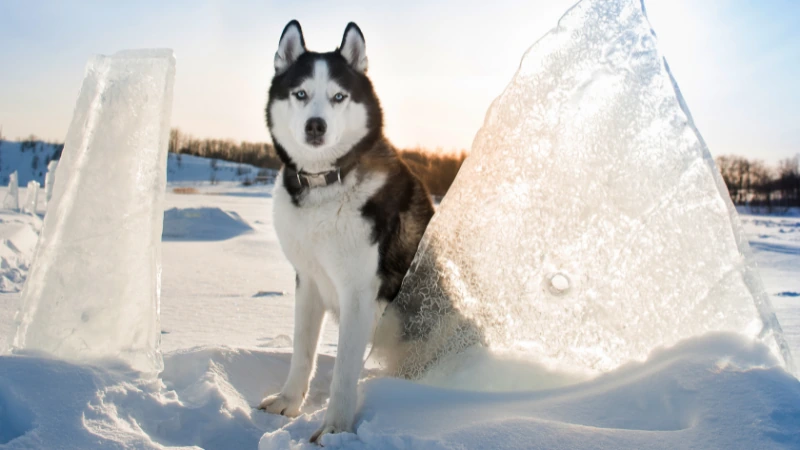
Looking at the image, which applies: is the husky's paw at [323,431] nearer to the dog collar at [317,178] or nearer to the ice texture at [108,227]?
the ice texture at [108,227]

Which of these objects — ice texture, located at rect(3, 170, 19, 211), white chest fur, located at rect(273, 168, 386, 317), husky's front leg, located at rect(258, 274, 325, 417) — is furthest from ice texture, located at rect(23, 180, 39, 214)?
white chest fur, located at rect(273, 168, 386, 317)

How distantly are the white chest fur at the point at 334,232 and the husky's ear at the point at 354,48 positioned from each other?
0.77 meters

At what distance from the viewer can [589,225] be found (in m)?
2.66

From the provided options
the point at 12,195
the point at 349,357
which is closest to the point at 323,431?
the point at 349,357

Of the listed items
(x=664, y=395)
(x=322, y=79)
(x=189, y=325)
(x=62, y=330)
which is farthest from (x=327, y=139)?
(x=189, y=325)

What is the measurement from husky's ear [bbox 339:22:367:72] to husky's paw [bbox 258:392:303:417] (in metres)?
1.98

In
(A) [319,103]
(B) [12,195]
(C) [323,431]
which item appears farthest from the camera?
(B) [12,195]

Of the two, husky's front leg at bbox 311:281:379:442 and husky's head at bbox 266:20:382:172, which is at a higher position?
husky's head at bbox 266:20:382:172

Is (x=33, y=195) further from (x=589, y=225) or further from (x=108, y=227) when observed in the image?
(x=589, y=225)

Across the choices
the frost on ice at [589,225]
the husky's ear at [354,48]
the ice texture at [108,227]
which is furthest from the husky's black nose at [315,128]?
the ice texture at [108,227]

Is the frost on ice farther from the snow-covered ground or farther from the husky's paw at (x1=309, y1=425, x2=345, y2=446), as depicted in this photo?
the husky's paw at (x1=309, y1=425, x2=345, y2=446)

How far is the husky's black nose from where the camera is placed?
2.72 metres

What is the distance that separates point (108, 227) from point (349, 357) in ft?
4.95

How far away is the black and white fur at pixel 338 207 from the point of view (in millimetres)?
2656
